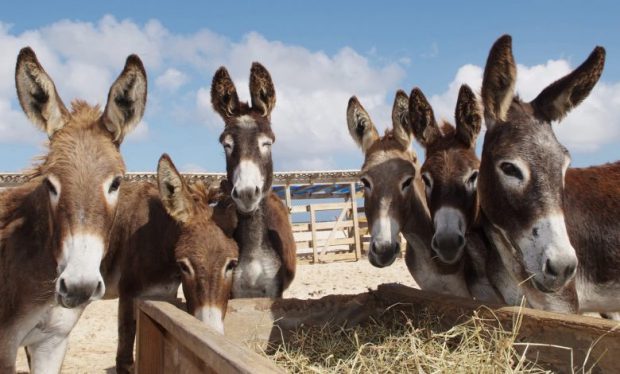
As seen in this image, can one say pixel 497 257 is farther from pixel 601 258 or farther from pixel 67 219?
pixel 67 219

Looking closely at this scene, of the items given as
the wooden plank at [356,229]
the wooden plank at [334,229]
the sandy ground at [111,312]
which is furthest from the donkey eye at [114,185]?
the wooden plank at [356,229]

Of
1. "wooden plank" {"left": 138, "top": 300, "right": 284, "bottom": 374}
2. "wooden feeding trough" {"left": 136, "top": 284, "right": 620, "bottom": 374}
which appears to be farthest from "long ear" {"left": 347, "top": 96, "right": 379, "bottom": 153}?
"wooden plank" {"left": 138, "top": 300, "right": 284, "bottom": 374}

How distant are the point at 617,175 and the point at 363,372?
268 cm

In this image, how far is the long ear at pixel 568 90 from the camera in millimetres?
3148

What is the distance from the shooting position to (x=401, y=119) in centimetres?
493

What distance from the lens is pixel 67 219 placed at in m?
2.69

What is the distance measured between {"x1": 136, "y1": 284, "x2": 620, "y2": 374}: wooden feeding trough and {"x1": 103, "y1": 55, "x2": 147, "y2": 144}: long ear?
129 centimetres

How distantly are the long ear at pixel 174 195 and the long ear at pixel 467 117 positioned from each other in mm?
2278

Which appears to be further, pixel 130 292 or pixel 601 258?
pixel 130 292

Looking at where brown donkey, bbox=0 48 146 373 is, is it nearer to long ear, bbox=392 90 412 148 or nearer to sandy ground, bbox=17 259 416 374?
sandy ground, bbox=17 259 416 374

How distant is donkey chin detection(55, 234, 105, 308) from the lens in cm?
250

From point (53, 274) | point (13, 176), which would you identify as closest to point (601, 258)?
point (53, 274)

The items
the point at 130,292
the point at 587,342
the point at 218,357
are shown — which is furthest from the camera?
the point at 130,292

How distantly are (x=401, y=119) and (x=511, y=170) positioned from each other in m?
2.08
